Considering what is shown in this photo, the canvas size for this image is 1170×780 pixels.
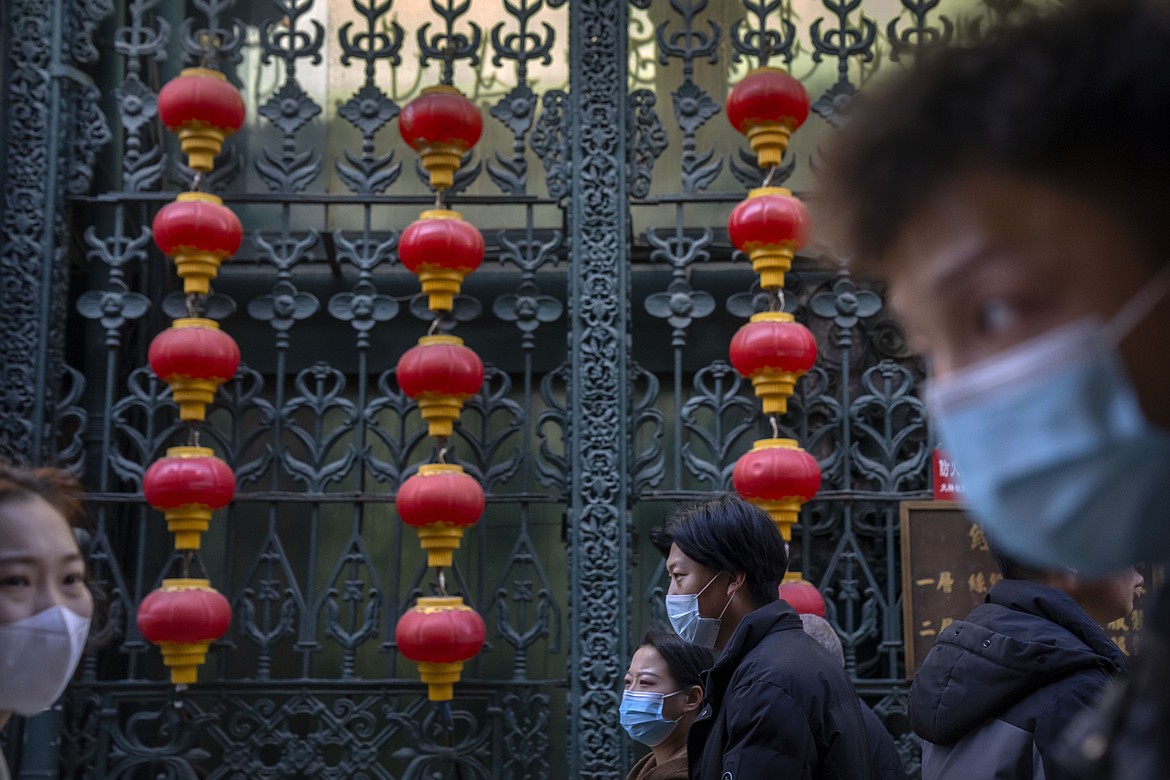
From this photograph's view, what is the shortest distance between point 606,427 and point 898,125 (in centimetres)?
421

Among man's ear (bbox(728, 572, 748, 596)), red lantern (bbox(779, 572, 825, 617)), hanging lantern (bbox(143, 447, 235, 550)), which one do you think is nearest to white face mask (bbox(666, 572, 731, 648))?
man's ear (bbox(728, 572, 748, 596))

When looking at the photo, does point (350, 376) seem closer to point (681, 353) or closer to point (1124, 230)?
point (681, 353)

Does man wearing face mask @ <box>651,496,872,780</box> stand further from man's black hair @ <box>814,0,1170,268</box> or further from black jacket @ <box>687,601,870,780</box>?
man's black hair @ <box>814,0,1170,268</box>

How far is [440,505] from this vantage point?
4906mm

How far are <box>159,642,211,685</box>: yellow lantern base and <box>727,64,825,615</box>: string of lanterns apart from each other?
2281 mm

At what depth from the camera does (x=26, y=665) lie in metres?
2.01

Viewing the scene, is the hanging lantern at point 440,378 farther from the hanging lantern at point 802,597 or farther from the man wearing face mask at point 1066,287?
the man wearing face mask at point 1066,287

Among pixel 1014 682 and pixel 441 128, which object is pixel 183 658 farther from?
pixel 1014 682

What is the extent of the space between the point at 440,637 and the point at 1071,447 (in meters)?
3.97

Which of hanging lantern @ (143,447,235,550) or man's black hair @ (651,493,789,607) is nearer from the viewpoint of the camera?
man's black hair @ (651,493,789,607)

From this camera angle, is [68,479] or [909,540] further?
[909,540]

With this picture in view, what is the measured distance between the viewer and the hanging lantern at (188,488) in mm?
4961

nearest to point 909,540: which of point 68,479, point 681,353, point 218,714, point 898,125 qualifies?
point 681,353

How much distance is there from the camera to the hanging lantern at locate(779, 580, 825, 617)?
4.75 metres
